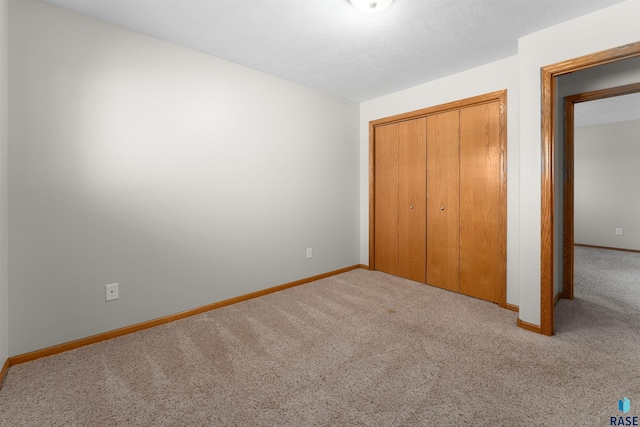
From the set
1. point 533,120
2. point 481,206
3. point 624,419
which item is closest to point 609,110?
point 481,206

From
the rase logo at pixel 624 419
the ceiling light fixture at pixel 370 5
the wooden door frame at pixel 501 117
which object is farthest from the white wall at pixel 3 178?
the wooden door frame at pixel 501 117

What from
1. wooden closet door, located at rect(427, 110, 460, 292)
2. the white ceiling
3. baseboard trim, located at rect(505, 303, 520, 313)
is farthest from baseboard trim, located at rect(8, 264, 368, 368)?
the white ceiling

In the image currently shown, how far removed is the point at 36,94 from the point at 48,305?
1.39 m

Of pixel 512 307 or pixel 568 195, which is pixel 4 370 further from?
pixel 568 195

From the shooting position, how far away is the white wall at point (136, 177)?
5.97 feet

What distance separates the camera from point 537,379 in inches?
63.3

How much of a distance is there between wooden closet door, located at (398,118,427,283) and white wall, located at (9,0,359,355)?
48.0 inches

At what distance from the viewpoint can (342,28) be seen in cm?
213

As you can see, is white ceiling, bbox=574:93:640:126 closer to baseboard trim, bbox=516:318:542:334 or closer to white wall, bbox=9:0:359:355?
baseboard trim, bbox=516:318:542:334

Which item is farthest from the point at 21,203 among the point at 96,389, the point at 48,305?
the point at 96,389

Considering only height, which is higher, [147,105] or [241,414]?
[147,105]

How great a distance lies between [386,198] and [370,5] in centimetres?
231

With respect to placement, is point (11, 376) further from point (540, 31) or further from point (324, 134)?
point (540, 31)

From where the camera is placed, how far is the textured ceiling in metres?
1.88
